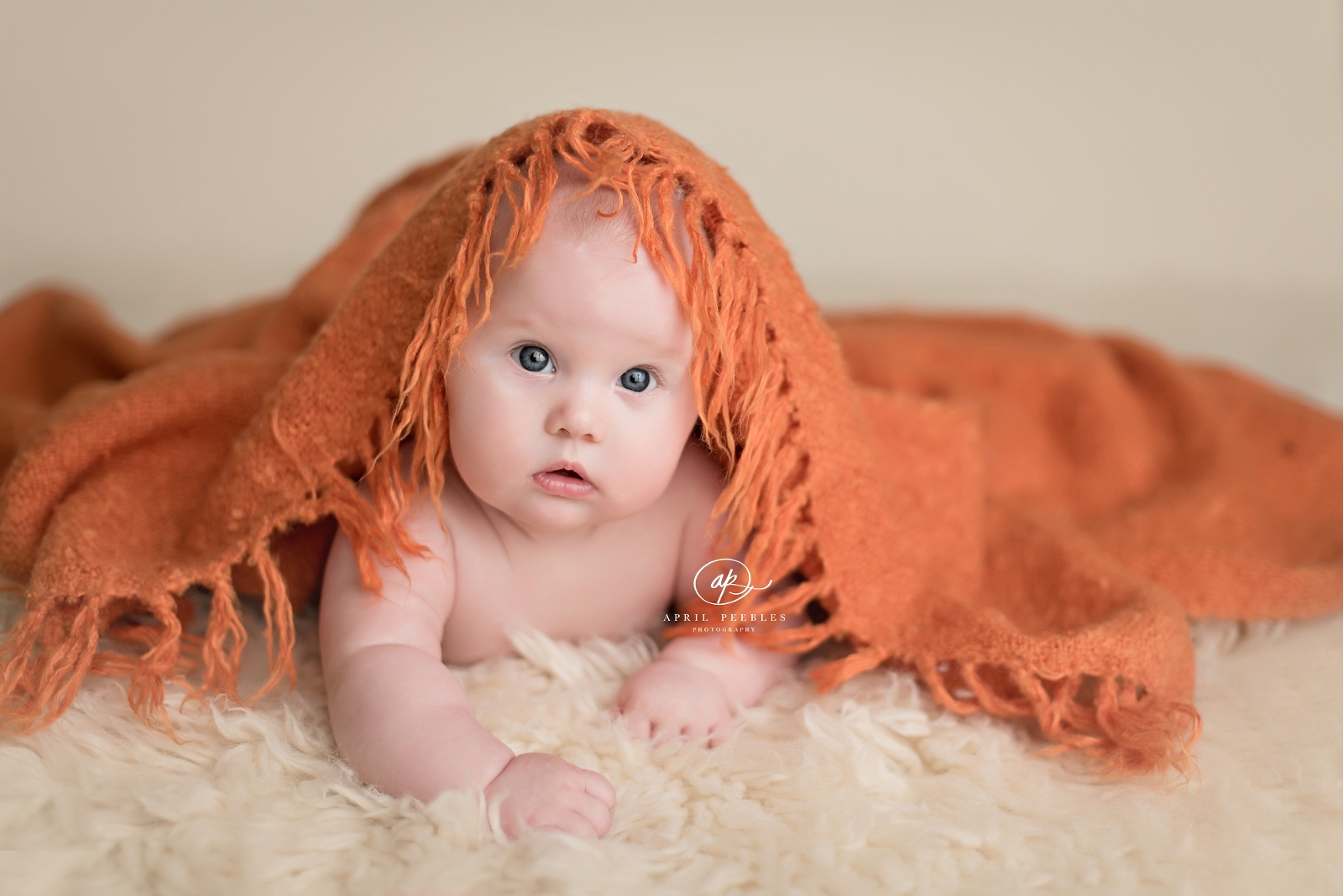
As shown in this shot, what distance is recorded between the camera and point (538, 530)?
2.98 feet

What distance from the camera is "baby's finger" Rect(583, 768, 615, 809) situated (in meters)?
0.73

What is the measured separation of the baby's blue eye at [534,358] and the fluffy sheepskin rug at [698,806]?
0.25 m

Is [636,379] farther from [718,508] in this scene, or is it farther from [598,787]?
[598,787]

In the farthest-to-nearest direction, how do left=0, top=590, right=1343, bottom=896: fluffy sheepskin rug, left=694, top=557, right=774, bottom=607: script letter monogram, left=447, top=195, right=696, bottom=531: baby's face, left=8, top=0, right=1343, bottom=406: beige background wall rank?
left=8, top=0, right=1343, bottom=406: beige background wall → left=694, top=557, right=774, bottom=607: script letter monogram → left=447, top=195, right=696, bottom=531: baby's face → left=0, top=590, right=1343, bottom=896: fluffy sheepskin rug

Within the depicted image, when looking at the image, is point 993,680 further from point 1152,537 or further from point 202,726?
point 202,726

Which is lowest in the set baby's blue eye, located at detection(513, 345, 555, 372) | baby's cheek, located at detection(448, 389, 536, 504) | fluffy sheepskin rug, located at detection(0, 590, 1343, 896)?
fluffy sheepskin rug, located at detection(0, 590, 1343, 896)

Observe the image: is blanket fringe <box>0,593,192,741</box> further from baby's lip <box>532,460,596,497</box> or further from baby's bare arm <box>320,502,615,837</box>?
baby's lip <box>532,460,596,497</box>

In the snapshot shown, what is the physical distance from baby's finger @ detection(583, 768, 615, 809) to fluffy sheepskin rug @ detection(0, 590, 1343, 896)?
13 millimetres

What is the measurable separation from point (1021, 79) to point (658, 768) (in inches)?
74.8

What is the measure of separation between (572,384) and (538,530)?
167 mm

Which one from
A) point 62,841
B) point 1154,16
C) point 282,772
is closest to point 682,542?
point 282,772

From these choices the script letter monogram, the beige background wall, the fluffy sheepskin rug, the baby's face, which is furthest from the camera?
the beige background wall

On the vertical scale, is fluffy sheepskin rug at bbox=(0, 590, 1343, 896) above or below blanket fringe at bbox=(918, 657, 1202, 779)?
below

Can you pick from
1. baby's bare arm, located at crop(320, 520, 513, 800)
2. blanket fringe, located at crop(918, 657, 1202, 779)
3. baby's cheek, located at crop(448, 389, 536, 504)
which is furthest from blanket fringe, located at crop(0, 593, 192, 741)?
blanket fringe, located at crop(918, 657, 1202, 779)
